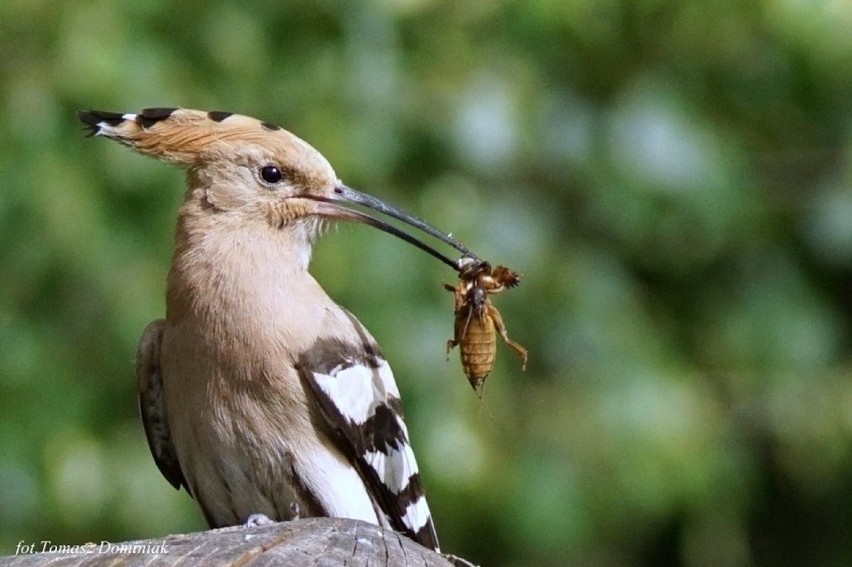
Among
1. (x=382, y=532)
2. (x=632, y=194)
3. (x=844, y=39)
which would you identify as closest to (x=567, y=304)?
(x=632, y=194)

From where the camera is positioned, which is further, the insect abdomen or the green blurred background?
the green blurred background

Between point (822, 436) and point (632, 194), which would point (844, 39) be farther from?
point (822, 436)

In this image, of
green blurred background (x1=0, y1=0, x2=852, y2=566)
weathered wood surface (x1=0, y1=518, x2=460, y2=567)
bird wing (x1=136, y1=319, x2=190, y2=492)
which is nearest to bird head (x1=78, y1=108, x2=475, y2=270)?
bird wing (x1=136, y1=319, x2=190, y2=492)

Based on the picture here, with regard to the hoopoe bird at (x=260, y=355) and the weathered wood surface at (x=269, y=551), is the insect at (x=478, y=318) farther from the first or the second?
the weathered wood surface at (x=269, y=551)

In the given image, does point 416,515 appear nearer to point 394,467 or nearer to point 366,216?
point 394,467

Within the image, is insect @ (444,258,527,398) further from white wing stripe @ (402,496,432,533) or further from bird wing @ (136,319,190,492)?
bird wing @ (136,319,190,492)

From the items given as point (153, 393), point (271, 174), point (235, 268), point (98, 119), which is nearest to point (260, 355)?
point (235, 268)

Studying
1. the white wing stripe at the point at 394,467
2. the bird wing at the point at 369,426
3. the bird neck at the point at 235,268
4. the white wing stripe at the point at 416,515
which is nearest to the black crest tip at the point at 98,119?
the bird neck at the point at 235,268
